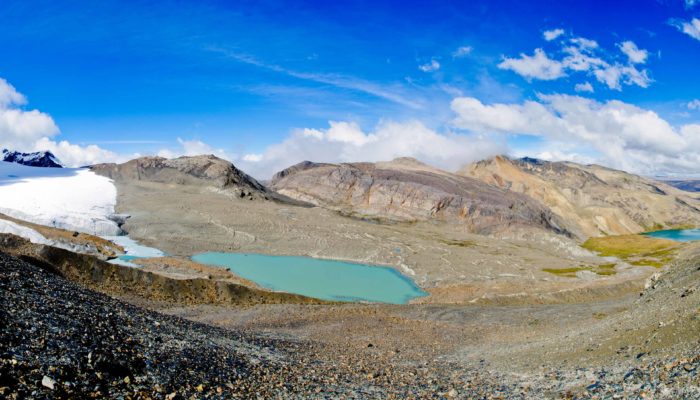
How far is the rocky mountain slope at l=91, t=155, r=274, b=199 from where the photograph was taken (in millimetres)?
169000

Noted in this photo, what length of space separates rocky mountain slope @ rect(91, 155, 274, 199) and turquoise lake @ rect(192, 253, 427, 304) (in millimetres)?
67647

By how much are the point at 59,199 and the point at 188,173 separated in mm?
57922

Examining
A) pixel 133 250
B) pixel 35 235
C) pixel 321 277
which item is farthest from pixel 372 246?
pixel 35 235

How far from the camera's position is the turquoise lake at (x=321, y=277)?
239 ft

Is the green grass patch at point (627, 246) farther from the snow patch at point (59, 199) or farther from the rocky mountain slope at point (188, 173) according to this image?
the snow patch at point (59, 199)

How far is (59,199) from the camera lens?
119m

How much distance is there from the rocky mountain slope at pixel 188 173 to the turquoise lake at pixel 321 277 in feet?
222

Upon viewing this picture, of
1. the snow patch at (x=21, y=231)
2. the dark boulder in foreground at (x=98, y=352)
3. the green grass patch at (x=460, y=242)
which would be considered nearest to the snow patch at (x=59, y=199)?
the snow patch at (x=21, y=231)

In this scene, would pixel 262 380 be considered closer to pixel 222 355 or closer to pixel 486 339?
pixel 222 355

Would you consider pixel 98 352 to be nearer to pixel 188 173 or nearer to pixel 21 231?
pixel 21 231

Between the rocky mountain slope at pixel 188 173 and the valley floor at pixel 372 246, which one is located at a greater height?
the rocky mountain slope at pixel 188 173

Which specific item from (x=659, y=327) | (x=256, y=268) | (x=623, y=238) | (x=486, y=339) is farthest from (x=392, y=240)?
(x=623, y=238)

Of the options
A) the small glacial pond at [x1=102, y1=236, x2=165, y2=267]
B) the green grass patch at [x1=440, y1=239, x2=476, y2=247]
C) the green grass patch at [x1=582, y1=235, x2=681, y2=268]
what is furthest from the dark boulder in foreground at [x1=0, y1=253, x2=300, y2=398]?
the green grass patch at [x1=582, y1=235, x2=681, y2=268]

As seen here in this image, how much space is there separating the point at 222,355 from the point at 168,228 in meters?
103
